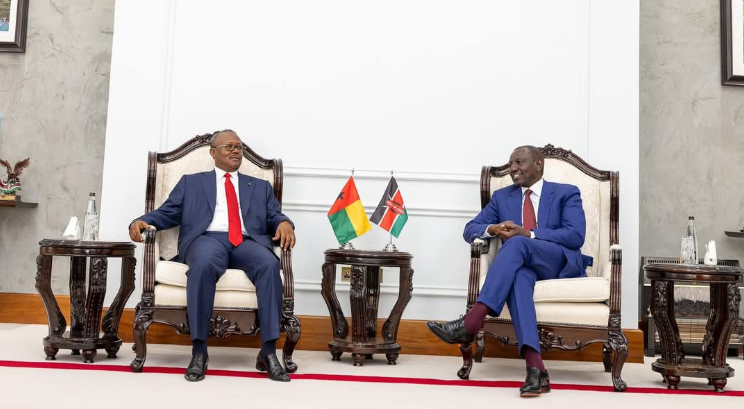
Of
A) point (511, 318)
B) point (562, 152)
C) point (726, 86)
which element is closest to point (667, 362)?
point (511, 318)

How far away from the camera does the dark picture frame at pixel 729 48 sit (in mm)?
5332

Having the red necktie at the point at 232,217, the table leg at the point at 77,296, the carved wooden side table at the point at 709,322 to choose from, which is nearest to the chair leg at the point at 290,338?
the red necktie at the point at 232,217

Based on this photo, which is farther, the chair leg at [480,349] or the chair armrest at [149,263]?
the chair leg at [480,349]

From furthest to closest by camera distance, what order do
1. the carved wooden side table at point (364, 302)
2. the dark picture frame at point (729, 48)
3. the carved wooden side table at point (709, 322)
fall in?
1. the dark picture frame at point (729, 48)
2. the carved wooden side table at point (364, 302)
3. the carved wooden side table at point (709, 322)

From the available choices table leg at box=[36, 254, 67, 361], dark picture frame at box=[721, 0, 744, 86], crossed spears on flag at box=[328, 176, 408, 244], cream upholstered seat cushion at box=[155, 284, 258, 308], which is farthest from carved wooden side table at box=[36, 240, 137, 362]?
dark picture frame at box=[721, 0, 744, 86]

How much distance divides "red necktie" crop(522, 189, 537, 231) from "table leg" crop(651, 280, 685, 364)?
73cm

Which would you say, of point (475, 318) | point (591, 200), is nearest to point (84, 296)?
point (475, 318)

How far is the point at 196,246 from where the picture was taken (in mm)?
3836

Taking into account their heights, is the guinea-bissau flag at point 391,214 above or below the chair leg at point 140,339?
above

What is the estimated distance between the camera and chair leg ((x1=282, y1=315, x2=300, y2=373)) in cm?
370

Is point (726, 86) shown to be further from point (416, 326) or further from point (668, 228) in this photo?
point (416, 326)

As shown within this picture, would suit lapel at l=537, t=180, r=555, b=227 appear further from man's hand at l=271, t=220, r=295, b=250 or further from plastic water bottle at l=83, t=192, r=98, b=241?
plastic water bottle at l=83, t=192, r=98, b=241

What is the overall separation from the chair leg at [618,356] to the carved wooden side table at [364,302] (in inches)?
46.3

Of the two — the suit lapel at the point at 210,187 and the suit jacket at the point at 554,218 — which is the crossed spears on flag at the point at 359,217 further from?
the suit lapel at the point at 210,187
